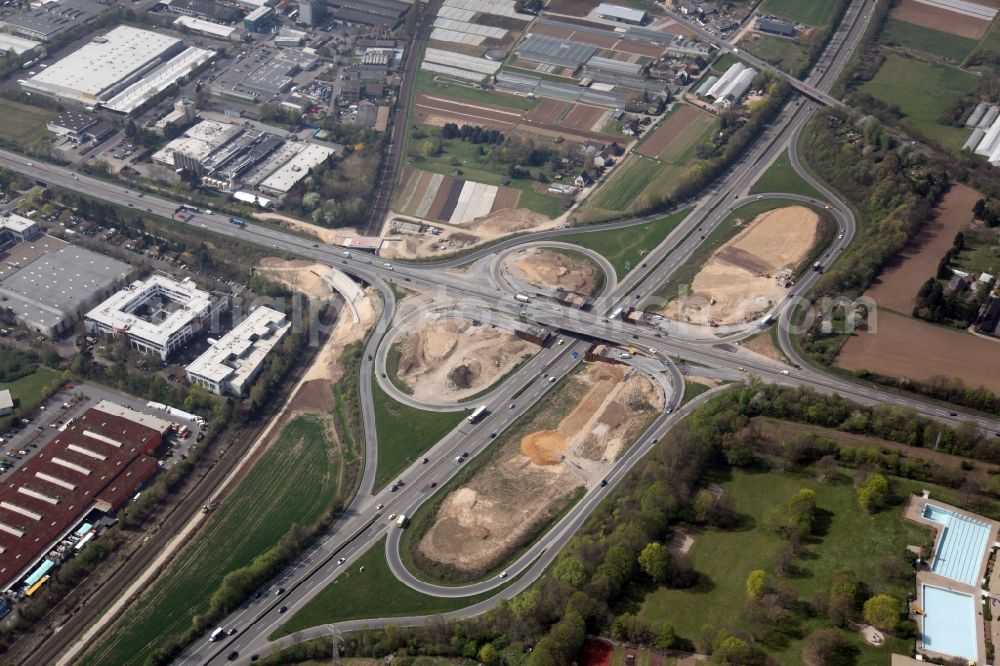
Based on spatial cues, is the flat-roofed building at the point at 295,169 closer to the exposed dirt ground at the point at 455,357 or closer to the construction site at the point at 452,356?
the construction site at the point at 452,356

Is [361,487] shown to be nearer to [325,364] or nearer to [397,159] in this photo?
[325,364]

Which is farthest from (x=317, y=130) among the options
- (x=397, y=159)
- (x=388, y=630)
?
(x=388, y=630)

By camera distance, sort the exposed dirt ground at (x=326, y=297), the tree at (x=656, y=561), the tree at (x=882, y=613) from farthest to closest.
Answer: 1. the exposed dirt ground at (x=326, y=297)
2. the tree at (x=656, y=561)
3. the tree at (x=882, y=613)

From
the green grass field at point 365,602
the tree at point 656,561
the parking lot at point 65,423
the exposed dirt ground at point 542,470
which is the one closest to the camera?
the tree at point 656,561

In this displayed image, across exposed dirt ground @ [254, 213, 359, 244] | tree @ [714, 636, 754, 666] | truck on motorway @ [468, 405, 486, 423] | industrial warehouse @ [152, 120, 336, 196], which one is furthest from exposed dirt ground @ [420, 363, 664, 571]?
industrial warehouse @ [152, 120, 336, 196]

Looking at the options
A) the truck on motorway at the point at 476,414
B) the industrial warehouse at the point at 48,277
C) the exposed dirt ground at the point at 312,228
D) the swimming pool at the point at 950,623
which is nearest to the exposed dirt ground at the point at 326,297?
the exposed dirt ground at the point at 312,228

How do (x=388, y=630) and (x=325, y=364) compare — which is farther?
(x=325, y=364)

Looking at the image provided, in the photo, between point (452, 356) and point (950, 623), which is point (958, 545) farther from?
point (452, 356)
